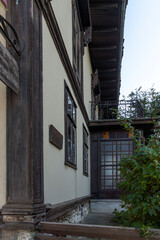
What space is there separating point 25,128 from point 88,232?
3.90ft

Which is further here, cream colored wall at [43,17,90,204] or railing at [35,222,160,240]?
cream colored wall at [43,17,90,204]

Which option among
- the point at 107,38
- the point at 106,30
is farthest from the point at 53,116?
the point at 107,38

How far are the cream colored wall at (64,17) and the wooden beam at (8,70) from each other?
227 cm

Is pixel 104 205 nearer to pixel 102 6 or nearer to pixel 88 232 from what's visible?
pixel 102 6

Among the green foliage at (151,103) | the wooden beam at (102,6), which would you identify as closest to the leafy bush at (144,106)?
the green foliage at (151,103)

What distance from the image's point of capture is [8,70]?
2.71 m

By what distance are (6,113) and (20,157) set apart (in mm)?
491

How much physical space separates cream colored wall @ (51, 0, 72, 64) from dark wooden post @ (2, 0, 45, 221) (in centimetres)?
175

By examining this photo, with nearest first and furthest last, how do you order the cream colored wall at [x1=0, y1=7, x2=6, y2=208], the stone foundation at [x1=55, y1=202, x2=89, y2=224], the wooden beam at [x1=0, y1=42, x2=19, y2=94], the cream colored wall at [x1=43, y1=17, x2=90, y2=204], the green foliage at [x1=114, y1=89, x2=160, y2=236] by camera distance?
the wooden beam at [x1=0, y1=42, x2=19, y2=94], the cream colored wall at [x1=0, y1=7, x2=6, y2=208], the green foliage at [x1=114, y1=89, x2=160, y2=236], the cream colored wall at [x1=43, y1=17, x2=90, y2=204], the stone foundation at [x1=55, y1=202, x2=89, y2=224]

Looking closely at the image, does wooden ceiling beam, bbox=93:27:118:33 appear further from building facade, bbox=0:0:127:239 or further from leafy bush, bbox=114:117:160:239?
leafy bush, bbox=114:117:160:239

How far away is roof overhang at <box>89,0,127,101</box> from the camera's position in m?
9.38

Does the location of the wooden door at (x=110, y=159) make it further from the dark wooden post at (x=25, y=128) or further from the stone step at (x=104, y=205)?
the dark wooden post at (x=25, y=128)

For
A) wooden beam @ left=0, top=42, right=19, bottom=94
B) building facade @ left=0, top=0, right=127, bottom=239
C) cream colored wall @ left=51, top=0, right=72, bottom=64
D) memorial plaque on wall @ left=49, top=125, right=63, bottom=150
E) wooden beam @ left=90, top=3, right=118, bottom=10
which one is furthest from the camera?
wooden beam @ left=90, top=3, right=118, bottom=10

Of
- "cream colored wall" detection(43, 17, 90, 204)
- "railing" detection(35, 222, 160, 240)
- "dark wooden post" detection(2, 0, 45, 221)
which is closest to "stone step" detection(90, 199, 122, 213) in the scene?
"cream colored wall" detection(43, 17, 90, 204)
